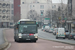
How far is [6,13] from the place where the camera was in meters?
133

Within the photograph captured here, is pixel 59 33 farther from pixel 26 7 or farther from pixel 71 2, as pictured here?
pixel 26 7

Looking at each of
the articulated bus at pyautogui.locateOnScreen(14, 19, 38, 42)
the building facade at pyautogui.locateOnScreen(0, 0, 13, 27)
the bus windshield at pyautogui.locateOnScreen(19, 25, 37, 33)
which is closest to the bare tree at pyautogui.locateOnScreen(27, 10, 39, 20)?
the building facade at pyautogui.locateOnScreen(0, 0, 13, 27)

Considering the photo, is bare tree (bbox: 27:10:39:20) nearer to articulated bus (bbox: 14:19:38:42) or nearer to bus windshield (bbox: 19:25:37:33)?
articulated bus (bbox: 14:19:38:42)

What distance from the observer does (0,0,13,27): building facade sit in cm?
13019

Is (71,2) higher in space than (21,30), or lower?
higher

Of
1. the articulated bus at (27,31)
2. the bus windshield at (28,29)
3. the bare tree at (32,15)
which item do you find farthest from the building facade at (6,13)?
the bus windshield at (28,29)

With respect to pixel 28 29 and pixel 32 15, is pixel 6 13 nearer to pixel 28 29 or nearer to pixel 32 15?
pixel 32 15

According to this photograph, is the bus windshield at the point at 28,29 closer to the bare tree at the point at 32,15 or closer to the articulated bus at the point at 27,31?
the articulated bus at the point at 27,31

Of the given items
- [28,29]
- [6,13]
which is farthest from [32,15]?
[28,29]

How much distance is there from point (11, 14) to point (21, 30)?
4178 inches

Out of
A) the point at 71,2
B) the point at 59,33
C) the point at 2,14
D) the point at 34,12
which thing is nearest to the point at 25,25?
the point at 59,33

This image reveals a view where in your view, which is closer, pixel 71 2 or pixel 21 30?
pixel 21 30

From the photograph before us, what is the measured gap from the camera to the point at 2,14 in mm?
132500

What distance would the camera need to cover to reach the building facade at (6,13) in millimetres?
130188
